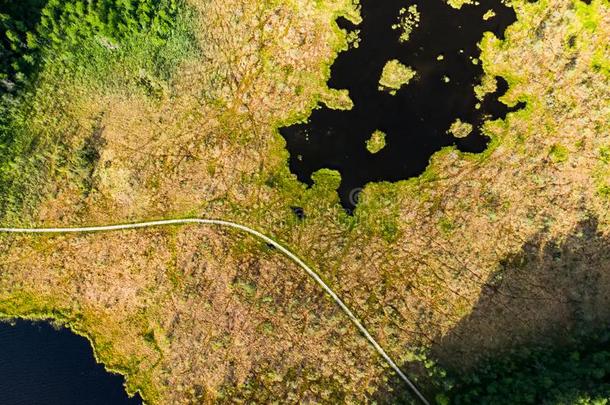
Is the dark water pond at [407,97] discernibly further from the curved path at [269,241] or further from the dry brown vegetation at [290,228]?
the curved path at [269,241]

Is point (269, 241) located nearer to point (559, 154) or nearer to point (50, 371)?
point (50, 371)

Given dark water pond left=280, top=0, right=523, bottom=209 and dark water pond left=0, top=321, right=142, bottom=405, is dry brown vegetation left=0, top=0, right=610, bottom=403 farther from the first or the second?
dark water pond left=0, top=321, right=142, bottom=405

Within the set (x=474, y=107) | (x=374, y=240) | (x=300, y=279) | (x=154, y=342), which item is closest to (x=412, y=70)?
(x=474, y=107)

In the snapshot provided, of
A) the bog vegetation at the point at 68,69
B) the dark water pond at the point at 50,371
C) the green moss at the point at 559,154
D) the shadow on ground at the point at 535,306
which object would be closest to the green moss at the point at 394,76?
the green moss at the point at 559,154

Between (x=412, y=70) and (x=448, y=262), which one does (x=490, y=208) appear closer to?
(x=448, y=262)

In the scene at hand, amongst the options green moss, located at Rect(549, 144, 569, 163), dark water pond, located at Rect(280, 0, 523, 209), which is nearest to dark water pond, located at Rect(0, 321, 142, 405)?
dark water pond, located at Rect(280, 0, 523, 209)

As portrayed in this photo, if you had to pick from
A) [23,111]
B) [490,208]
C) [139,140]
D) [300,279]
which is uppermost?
[23,111]

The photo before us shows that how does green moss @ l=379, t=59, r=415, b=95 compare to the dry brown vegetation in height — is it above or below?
above
